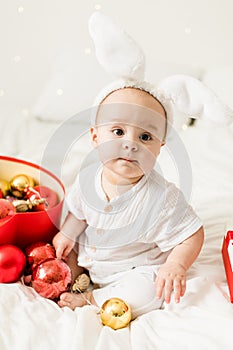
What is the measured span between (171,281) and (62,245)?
0.28 metres

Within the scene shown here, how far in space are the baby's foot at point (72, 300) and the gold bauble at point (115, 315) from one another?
83 mm

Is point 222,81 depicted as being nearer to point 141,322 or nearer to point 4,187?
point 4,187

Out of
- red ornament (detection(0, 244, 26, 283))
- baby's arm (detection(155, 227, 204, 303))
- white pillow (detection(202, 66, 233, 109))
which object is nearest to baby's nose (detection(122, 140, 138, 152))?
baby's arm (detection(155, 227, 204, 303))

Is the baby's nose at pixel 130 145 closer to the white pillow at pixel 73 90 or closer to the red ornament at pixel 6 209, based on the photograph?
the red ornament at pixel 6 209

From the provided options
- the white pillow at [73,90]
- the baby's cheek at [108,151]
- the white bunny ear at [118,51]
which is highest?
the white bunny ear at [118,51]

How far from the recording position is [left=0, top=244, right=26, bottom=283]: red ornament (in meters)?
1.03

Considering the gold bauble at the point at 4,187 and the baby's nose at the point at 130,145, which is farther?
the gold bauble at the point at 4,187

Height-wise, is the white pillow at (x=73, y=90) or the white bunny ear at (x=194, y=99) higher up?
the white bunny ear at (x=194, y=99)

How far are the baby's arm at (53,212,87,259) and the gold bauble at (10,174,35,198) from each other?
0.18 m

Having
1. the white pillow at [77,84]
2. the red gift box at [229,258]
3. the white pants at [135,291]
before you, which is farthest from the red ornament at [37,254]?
the white pillow at [77,84]

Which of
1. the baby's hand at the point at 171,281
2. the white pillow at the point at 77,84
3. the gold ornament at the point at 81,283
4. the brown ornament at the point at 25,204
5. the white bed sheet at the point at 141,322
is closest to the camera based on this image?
the white bed sheet at the point at 141,322

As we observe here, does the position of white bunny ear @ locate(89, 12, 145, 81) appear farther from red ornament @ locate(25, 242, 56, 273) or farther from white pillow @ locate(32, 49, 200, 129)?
white pillow @ locate(32, 49, 200, 129)

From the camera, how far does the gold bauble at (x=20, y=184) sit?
4.20ft

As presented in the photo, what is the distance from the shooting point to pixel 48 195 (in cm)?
122
